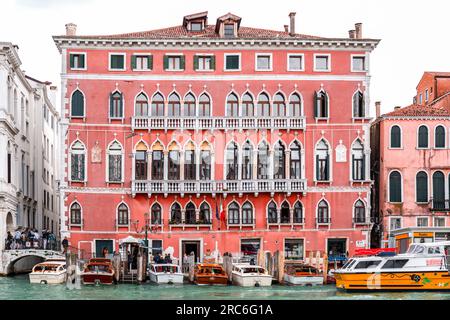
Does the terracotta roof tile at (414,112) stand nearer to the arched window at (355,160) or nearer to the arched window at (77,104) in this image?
the arched window at (355,160)

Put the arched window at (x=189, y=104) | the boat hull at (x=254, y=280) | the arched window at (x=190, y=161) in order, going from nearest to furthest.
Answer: the boat hull at (x=254, y=280) → the arched window at (x=190, y=161) → the arched window at (x=189, y=104)

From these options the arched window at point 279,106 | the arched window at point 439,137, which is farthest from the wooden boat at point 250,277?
the arched window at point 439,137

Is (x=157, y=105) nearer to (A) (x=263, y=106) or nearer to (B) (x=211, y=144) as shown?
(B) (x=211, y=144)

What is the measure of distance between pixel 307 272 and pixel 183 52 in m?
8.23

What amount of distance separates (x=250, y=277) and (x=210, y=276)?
3.58 feet

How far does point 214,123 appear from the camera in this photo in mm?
24922

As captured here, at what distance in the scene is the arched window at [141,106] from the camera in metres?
25.0

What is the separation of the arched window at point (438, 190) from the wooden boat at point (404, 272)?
251 inches

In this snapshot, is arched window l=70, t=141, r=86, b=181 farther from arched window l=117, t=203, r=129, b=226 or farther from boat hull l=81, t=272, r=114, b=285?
boat hull l=81, t=272, r=114, b=285

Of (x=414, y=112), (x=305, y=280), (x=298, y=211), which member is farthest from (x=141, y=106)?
(x=414, y=112)

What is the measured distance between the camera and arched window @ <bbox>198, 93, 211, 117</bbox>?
25.2 metres

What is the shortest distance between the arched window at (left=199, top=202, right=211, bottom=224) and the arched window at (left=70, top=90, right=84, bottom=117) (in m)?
4.72

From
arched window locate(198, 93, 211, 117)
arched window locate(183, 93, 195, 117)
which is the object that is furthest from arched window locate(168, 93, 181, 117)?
arched window locate(198, 93, 211, 117)
